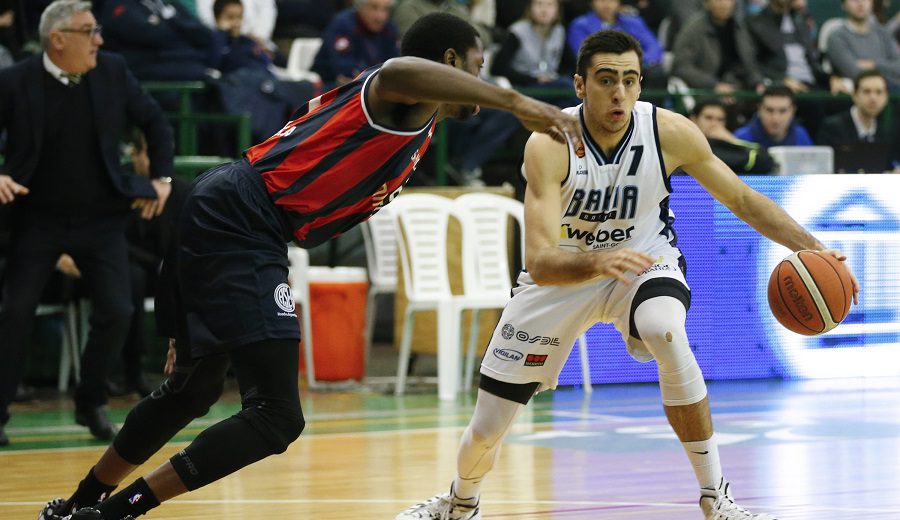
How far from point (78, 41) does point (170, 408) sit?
327cm

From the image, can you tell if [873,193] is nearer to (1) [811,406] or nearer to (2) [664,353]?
(1) [811,406]

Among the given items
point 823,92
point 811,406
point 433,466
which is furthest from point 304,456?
point 823,92

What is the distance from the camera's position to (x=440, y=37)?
14.9ft

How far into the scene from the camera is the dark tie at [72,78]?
7.78 meters

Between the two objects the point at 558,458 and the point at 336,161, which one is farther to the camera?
the point at 558,458

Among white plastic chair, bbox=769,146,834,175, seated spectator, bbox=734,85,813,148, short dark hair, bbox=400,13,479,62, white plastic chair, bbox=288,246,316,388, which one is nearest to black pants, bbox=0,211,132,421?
white plastic chair, bbox=288,246,316,388

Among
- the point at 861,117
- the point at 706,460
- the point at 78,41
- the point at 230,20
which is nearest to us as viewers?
the point at 706,460

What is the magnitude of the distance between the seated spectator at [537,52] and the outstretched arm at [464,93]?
849 cm

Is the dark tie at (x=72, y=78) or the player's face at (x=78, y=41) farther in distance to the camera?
the dark tie at (x=72, y=78)

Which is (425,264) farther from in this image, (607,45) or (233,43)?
(607,45)

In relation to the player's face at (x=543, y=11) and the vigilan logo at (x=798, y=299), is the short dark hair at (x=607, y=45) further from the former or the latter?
the player's face at (x=543, y=11)

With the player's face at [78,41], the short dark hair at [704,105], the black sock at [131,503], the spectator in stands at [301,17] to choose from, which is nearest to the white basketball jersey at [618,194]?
the black sock at [131,503]

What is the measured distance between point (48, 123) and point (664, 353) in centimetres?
411

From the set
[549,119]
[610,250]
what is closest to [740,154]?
[610,250]
